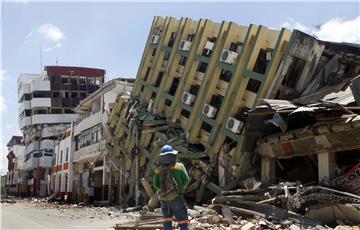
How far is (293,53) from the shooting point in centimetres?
1224

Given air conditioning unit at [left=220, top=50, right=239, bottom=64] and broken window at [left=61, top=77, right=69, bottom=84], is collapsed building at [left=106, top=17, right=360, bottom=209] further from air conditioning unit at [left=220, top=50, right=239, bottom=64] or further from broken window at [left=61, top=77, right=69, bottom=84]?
broken window at [left=61, top=77, right=69, bottom=84]

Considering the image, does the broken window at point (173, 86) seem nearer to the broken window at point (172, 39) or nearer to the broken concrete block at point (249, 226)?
the broken window at point (172, 39)

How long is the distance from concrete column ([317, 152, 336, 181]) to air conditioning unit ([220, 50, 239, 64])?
4.38 metres

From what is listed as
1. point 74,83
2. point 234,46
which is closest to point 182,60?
point 234,46

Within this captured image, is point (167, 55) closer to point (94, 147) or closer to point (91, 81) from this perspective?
point (94, 147)

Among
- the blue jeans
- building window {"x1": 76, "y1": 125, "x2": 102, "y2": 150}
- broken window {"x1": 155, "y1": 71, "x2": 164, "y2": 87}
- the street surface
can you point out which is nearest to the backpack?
the blue jeans

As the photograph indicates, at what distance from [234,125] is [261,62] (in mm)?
2179

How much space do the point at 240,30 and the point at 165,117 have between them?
459cm

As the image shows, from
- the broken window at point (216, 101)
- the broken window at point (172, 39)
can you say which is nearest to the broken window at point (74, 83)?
the broken window at point (172, 39)

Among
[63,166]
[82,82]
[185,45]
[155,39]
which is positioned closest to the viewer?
[185,45]

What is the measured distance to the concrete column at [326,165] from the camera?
33.9 ft

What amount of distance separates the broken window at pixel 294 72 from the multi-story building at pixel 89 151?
13.5 m

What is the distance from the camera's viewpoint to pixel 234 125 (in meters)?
13.0

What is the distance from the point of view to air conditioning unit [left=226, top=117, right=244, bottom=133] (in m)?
12.8
